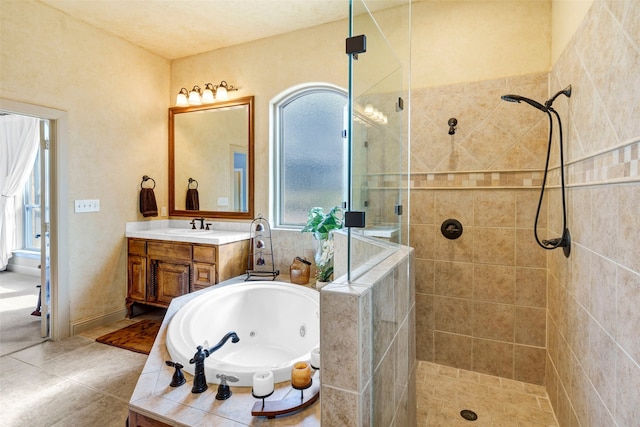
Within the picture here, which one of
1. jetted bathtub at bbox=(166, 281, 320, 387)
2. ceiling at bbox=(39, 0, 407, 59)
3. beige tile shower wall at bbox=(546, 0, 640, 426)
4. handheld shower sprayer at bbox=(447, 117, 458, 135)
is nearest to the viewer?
beige tile shower wall at bbox=(546, 0, 640, 426)

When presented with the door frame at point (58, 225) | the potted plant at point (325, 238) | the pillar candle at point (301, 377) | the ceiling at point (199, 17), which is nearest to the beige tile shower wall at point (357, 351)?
the pillar candle at point (301, 377)

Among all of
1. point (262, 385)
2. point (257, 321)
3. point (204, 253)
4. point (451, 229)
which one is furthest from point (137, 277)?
point (451, 229)

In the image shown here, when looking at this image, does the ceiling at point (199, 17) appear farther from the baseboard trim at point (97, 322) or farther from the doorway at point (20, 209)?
the baseboard trim at point (97, 322)

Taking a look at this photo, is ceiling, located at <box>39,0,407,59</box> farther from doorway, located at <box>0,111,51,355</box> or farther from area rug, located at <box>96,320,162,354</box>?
area rug, located at <box>96,320,162,354</box>

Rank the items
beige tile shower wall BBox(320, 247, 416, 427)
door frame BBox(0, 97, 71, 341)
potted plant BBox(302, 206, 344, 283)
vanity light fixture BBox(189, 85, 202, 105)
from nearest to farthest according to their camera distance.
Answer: beige tile shower wall BBox(320, 247, 416, 427) → potted plant BBox(302, 206, 344, 283) → door frame BBox(0, 97, 71, 341) → vanity light fixture BBox(189, 85, 202, 105)

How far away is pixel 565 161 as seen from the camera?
5.91 feet

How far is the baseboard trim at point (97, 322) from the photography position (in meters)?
2.99

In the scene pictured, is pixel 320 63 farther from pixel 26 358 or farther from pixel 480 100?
pixel 26 358

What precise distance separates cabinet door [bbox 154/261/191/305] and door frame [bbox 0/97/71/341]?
742 mm

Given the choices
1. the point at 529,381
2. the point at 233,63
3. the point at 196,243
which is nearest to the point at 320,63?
the point at 233,63

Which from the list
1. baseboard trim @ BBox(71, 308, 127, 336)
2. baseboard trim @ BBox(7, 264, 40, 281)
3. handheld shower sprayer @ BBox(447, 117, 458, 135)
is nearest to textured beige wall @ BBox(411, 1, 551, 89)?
handheld shower sprayer @ BBox(447, 117, 458, 135)

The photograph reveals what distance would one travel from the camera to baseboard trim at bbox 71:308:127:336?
9.81 feet

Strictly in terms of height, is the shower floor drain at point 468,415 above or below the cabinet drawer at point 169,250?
below

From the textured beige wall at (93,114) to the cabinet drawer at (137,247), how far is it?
116 millimetres
